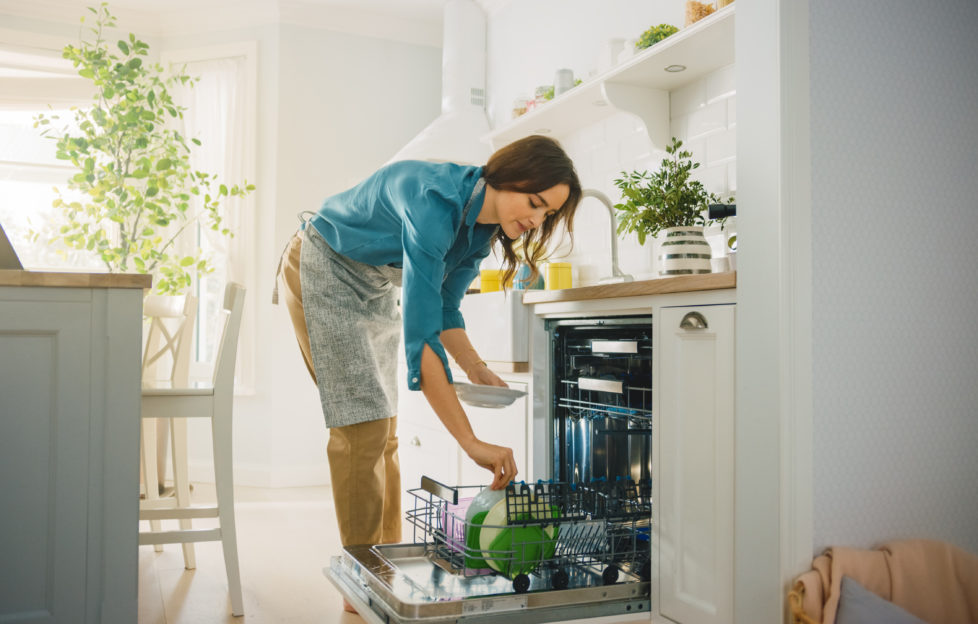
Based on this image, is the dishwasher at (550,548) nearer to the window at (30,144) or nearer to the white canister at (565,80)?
the white canister at (565,80)

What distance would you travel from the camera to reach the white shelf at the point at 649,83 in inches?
79.7

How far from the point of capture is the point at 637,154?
265cm

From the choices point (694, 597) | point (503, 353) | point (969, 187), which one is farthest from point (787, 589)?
point (503, 353)

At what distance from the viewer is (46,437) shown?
1.38 m

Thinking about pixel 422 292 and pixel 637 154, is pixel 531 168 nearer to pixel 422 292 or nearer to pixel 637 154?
pixel 422 292

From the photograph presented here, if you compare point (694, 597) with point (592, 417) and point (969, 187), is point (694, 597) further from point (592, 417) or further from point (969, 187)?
point (969, 187)

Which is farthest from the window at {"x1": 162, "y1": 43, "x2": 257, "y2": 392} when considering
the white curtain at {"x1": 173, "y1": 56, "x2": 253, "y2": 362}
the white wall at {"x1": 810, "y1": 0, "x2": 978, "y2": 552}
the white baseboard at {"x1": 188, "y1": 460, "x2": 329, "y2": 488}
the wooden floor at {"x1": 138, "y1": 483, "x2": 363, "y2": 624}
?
the white wall at {"x1": 810, "y1": 0, "x2": 978, "y2": 552}

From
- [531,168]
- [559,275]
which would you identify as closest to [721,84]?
[559,275]

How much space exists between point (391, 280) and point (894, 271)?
118 cm

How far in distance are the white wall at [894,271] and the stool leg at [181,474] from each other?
6.33 ft

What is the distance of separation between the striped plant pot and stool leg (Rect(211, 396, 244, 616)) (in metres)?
1.24

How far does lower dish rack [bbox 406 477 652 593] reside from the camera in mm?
1334

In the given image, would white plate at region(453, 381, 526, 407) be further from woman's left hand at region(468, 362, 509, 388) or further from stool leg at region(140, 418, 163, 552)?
stool leg at region(140, 418, 163, 552)

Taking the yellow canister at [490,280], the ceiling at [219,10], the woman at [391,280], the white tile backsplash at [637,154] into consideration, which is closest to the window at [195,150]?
the ceiling at [219,10]
